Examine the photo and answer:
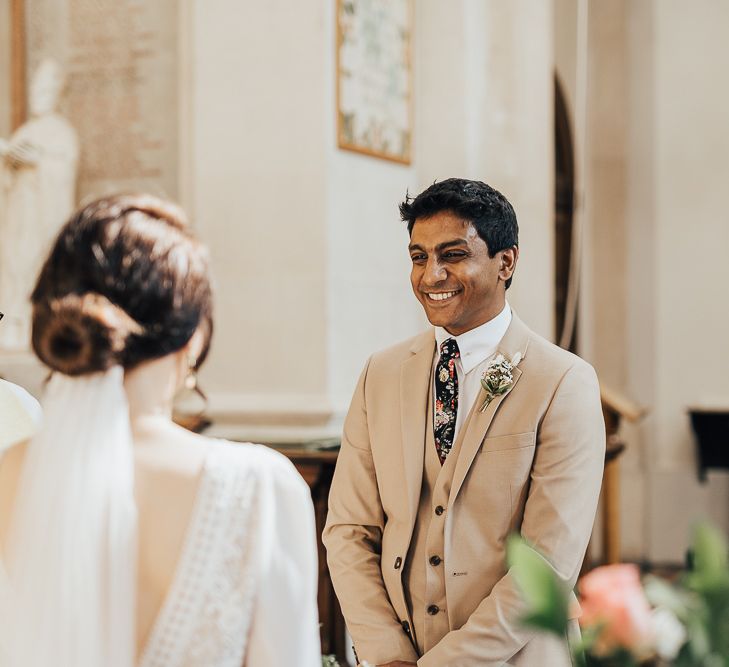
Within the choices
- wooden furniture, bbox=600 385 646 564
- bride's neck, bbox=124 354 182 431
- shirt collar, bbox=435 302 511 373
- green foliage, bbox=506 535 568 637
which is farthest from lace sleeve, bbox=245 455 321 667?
wooden furniture, bbox=600 385 646 564

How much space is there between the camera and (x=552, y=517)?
6.77ft

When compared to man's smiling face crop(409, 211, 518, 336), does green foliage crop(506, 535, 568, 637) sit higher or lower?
lower

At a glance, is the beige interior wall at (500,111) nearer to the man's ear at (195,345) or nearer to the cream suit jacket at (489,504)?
the cream suit jacket at (489,504)

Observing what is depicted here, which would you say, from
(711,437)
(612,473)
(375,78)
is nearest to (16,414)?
(375,78)

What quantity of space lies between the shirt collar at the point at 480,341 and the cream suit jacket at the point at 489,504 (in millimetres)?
23

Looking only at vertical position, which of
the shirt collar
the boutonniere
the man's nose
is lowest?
the boutonniere

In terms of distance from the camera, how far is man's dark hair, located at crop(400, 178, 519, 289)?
2.18 m

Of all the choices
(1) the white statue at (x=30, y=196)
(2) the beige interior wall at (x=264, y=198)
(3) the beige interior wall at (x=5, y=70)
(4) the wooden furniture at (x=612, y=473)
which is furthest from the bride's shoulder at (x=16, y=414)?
(4) the wooden furniture at (x=612, y=473)

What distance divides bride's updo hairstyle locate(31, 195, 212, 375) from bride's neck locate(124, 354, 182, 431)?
24 mm

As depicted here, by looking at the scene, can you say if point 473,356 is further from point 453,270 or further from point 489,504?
point 489,504

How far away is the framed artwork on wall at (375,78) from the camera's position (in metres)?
5.45

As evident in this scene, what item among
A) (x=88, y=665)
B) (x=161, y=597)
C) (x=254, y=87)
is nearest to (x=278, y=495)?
(x=161, y=597)

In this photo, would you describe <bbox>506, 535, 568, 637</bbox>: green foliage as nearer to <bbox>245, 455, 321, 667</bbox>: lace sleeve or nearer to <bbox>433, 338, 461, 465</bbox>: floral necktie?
<bbox>245, 455, 321, 667</bbox>: lace sleeve

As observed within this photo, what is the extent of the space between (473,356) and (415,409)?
16 centimetres
